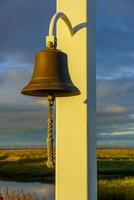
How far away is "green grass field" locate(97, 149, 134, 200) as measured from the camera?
29.7ft

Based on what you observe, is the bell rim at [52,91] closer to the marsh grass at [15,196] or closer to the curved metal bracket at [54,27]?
the curved metal bracket at [54,27]

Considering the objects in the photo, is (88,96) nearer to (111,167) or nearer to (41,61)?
(41,61)

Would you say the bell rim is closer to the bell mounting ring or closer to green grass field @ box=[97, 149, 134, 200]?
the bell mounting ring

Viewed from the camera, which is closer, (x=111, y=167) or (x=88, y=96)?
(x=88, y=96)

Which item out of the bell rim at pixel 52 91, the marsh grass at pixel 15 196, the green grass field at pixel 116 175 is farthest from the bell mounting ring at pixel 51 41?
the green grass field at pixel 116 175

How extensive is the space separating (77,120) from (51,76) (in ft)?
0.67

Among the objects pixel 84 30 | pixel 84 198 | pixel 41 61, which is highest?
pixel 84 30

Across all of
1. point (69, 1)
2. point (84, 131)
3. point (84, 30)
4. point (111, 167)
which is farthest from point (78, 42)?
point (111, 167)

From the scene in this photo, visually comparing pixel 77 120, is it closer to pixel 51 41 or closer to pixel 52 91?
pixel 52 91

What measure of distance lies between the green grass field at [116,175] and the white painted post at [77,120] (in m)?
6.53

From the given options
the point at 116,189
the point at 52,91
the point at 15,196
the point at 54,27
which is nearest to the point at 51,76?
the point at 52,91

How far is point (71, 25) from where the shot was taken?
204 centimetres

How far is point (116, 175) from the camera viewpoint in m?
10.3

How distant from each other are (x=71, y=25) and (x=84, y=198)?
2.25 ft
